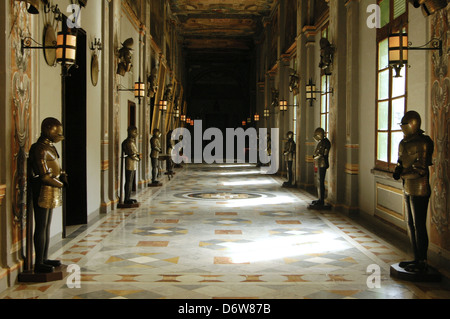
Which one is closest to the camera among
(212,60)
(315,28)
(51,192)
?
(51,192)

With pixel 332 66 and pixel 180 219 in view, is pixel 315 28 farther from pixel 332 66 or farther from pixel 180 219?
pixel 180 219

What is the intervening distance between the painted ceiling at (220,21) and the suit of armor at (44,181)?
711 inches

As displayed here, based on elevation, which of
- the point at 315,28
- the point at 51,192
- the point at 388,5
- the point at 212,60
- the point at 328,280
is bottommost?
A: the point at 328,280

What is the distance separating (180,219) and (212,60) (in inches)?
1109

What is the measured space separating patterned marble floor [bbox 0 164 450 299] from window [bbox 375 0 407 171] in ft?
4.66

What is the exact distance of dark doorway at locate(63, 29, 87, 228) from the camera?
8391mm

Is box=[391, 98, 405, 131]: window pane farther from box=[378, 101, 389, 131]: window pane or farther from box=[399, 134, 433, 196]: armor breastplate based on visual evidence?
box=[399, 134, 433, 196]: armor breastplate

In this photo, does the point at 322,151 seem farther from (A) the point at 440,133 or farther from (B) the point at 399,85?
(A) the point at 440,133

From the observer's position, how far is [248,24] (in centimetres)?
2622

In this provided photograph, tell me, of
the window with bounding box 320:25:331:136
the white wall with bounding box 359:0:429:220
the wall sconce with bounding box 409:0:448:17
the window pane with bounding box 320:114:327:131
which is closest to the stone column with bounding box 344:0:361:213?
the white wall with bounding box 359:0:429:220

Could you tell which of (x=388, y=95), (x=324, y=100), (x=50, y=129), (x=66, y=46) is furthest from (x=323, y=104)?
(x=50, y=129)

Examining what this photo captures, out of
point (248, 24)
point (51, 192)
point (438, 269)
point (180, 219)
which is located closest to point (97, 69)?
point (180, 219)

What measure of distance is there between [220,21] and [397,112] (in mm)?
19336

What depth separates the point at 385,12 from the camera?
832cm
